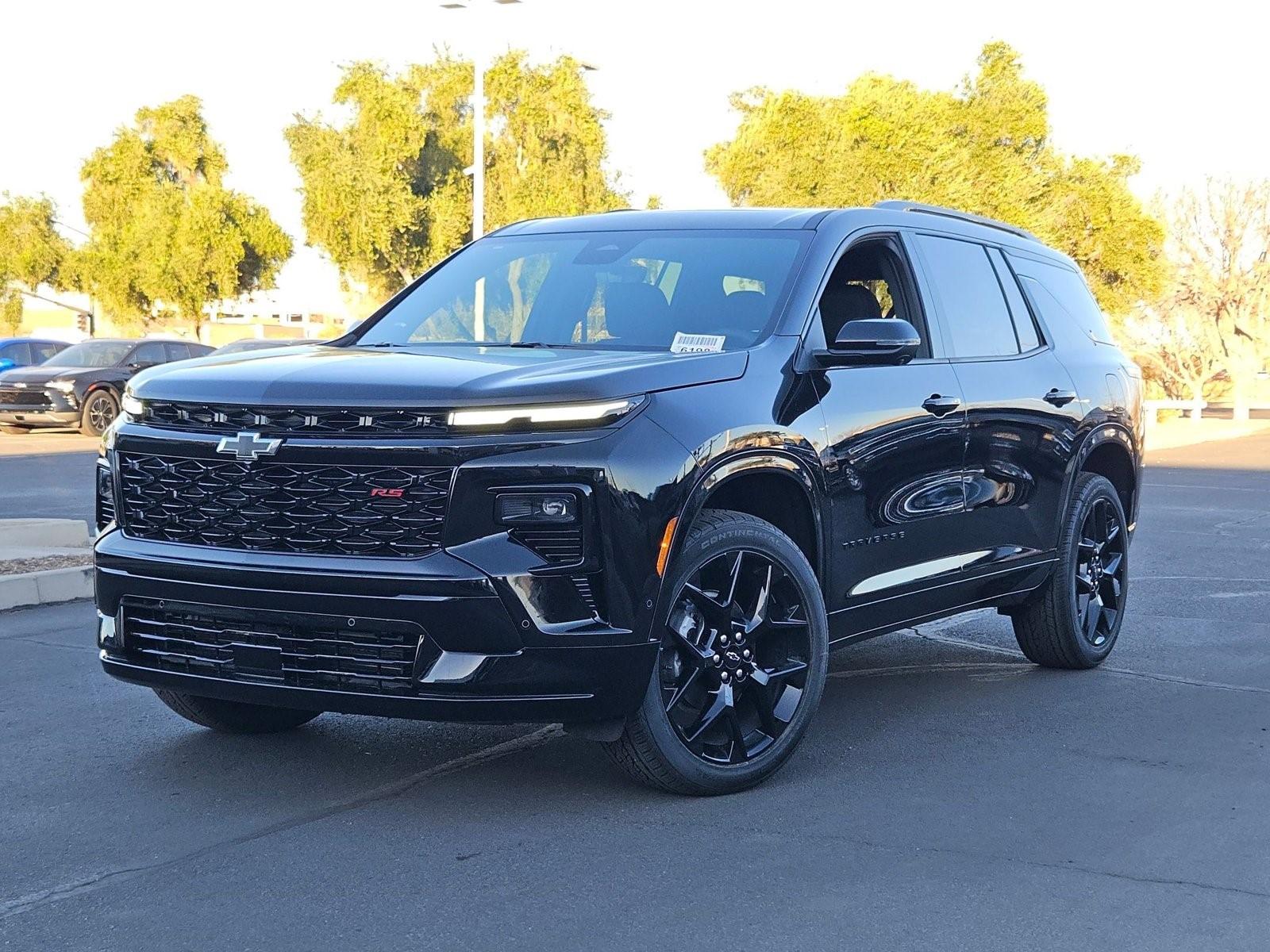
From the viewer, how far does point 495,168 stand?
155 ft

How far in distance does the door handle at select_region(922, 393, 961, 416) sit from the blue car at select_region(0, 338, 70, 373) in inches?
1066

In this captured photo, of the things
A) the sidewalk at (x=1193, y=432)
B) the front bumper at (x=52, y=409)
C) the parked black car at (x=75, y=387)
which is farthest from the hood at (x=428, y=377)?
the sidewalk at (x=1193, y=432)

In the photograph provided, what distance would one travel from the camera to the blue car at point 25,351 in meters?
30.5

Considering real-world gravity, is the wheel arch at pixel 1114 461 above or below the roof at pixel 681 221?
below

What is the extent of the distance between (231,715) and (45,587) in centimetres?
372

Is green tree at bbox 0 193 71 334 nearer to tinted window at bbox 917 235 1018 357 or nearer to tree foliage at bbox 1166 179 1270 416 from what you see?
tree foliage at bbox 1166 179 1270 416

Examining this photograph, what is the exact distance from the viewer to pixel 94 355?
2597 centimetres

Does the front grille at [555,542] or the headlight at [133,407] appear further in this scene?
the headlight at [133,407]

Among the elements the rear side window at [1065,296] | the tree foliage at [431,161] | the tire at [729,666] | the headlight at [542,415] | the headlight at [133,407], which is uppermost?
the tree foliage at [431,161]

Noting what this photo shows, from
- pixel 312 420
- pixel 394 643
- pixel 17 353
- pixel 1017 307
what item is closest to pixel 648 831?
pixel 394 643

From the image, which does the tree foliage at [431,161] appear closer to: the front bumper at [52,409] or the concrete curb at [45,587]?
the front bumper at [52,409]

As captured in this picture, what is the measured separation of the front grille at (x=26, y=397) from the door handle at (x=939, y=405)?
70.7ft

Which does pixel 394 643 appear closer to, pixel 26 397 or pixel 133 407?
pixel 133 407

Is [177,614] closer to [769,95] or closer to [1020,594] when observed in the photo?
[1020,594]
